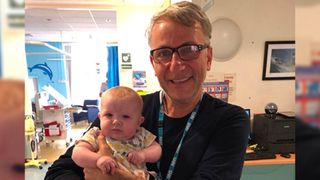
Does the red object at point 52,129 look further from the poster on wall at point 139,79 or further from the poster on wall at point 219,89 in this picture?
the poster on wall at point 219,89

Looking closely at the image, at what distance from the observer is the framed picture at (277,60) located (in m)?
3.11

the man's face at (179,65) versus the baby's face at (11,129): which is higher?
the man's face at (179,65)

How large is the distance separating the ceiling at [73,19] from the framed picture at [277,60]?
2.08 meters

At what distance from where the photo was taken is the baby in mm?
1001

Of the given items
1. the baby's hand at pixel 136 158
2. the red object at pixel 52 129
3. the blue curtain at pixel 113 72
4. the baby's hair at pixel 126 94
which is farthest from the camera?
the blue curtain at pixel 113 72

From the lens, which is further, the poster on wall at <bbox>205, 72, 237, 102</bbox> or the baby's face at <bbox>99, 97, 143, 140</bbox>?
the poster on wall at <bbox>205, 72, 237, 102</bbox>

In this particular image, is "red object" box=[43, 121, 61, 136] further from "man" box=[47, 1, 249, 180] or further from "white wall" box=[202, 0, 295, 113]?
"man" box=[47, 1, 249, 180]

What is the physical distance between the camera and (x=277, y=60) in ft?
10.3

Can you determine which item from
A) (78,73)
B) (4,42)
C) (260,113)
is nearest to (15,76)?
(4,42)

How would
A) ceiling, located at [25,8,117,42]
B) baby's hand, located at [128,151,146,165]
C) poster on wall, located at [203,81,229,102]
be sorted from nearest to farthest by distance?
baby's hand, located at [128,151,146,165]
poster on wall, located at [203,81,229,102]
ceiling, located at [25,8,117,42]

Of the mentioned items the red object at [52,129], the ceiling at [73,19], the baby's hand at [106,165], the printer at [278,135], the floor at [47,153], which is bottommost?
the floor at [47,153]

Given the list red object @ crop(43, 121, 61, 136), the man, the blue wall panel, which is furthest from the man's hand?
the blue wall panel

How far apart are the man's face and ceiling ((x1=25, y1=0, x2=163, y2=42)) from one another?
261 cm

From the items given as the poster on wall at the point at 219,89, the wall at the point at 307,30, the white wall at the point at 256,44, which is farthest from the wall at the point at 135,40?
the wall at the point at 307,30
